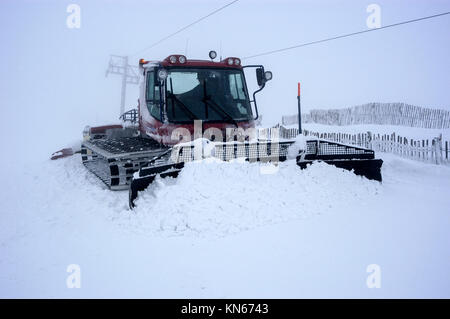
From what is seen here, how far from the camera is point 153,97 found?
6867 mm

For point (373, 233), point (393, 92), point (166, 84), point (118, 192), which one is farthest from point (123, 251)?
point (393, 92)

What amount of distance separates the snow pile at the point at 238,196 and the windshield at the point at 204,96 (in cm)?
182

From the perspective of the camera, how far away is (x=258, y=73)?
7.21m

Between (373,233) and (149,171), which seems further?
(149,171)

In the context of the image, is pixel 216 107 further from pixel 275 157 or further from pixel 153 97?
pixel 275 157

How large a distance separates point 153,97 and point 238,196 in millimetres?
3233

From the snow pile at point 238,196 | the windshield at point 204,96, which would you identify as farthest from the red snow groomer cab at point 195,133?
the snow pile at point 238,196

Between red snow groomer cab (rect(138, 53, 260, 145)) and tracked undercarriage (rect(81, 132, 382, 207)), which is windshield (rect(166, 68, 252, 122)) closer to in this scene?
red snow groomer cab (rect(138, 53, 260, 145))

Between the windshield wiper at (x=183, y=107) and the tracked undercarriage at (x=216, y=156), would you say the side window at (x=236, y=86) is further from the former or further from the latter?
the tracked undercarriage at (x=216, y=156)

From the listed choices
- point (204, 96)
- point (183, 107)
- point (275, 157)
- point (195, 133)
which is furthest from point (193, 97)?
point (275, 157)

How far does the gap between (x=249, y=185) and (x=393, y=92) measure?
42.5 metres

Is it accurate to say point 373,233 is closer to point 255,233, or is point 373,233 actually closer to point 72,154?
point 255,233
